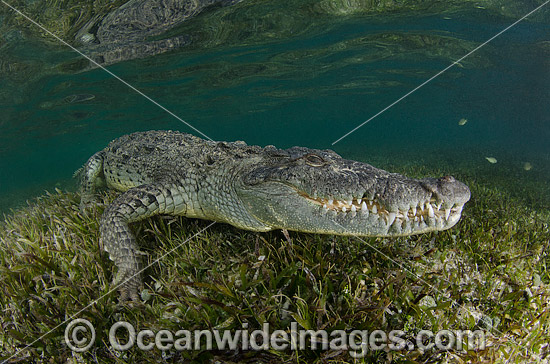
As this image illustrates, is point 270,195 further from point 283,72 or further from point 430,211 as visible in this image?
point 283,72

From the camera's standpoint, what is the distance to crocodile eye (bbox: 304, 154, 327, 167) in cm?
270

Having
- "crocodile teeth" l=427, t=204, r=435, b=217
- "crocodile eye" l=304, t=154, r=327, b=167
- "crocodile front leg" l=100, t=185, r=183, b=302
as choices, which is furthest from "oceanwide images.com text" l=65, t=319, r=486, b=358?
"crocodile eye" l=304, t=154, r=327, b=167

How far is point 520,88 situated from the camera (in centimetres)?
2973

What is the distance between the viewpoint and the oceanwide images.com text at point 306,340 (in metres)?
1.92

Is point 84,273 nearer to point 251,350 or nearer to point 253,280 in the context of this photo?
point 253,280

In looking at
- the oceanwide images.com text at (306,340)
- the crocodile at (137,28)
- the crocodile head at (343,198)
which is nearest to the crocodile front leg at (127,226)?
the oceanwide images.com text at (306,340)

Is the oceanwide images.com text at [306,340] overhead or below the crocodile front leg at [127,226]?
below

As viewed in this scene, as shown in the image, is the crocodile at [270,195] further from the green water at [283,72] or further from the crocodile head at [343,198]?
the green water at [283,72]

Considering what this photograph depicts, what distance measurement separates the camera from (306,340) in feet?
6.45

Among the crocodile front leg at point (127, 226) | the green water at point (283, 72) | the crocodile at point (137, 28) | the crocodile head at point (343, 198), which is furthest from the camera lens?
the green water at point (283, 72)

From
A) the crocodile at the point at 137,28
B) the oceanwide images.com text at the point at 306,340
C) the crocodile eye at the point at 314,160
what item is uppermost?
the crocodile at the point at 137,28

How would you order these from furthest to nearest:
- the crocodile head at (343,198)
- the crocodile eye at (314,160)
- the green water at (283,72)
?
the green water at (283,72)
the crocodile eye at (314,160)
the crocodile head at (343,198)

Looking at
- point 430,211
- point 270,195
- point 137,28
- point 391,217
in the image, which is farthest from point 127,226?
point 137,28

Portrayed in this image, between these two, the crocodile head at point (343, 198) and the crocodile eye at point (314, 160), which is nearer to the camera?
the crocodile head at point (343, 198)
